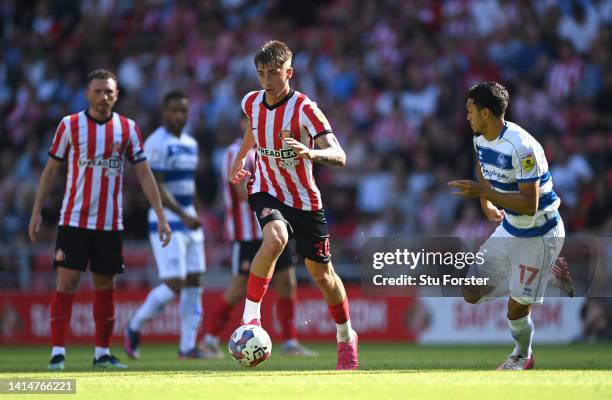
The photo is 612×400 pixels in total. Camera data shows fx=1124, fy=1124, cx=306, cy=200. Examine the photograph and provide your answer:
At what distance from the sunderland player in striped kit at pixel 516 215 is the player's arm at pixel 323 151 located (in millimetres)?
Result: 1098

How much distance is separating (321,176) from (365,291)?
9.43 ft

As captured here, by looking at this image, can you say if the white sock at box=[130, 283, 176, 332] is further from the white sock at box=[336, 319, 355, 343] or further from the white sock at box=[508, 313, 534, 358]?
the white sock at box=[508, 313, 534, 358]

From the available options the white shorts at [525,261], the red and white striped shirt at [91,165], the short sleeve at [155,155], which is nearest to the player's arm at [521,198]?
the white shorts at [525,261]

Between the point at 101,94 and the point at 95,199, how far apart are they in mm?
918

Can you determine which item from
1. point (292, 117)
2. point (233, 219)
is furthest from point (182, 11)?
point (292, 117)

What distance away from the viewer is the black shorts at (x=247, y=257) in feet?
38.2

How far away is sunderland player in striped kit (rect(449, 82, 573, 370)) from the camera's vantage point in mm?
8141

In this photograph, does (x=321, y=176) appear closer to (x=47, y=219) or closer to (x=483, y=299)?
(x=47, y=219)

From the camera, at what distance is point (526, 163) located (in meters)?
8.12

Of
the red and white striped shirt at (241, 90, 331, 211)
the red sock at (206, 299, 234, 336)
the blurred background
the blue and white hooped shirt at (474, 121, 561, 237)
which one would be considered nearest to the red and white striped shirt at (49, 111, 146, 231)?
the red and white striped shirt at (241, 90, 331, 211)

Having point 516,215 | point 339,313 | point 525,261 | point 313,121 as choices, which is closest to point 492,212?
point 516,215

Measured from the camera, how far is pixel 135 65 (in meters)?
20.5

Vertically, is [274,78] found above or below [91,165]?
above

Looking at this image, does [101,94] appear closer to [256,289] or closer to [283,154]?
[283,154]
